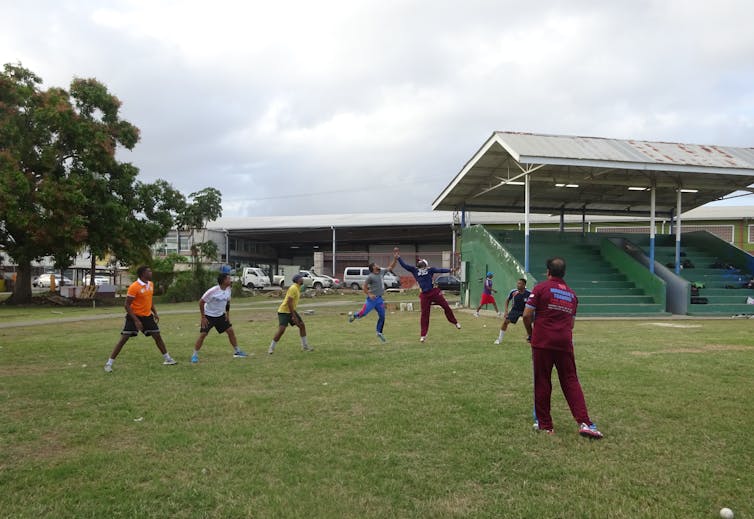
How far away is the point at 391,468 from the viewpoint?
14.2 ft

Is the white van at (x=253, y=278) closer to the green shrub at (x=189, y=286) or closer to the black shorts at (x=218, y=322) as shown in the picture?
the green shrub at (x=189, y=286)

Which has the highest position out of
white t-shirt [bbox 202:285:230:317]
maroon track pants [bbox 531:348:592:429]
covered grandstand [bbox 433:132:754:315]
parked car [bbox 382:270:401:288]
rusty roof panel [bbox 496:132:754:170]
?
rusty roof panel [bbox 496:132:754:170]

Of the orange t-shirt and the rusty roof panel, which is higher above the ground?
the rusty roof panel

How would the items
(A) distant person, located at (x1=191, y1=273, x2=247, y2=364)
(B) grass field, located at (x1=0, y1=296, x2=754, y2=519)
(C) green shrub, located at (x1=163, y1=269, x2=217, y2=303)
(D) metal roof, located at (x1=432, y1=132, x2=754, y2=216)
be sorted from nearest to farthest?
(B) grass field, located at (x1=0, y1=296, x2=754, y2=519) → (A) distant person, located at (x1=191, y1=273, x2=247, y2=364) → (D) metal roof, located at (x1=432, y1=132, x2=754, y2=216) → (C) green shrub, located at (x1=163, y1=269, x2=217, y2=303)

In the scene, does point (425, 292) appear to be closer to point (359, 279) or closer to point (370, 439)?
point (370, 439)

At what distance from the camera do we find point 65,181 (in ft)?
83.7

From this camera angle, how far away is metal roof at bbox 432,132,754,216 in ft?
60.0

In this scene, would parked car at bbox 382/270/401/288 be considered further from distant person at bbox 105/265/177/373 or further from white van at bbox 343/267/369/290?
distant person at bbox 105/265/177/373

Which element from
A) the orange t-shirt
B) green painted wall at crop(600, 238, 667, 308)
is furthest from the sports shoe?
green painted wall at crop(600, 238, 667, 308)

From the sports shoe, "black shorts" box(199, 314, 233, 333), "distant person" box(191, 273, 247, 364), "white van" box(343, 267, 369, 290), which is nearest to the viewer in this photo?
the sports shoe

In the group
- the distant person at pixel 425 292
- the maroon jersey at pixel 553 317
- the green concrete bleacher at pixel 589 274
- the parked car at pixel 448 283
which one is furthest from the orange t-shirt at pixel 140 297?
the parked car at pixel 448 283

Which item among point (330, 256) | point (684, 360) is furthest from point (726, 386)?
point (330, 256)

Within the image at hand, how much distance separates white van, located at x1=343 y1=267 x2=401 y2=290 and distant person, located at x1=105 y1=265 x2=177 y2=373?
104ft

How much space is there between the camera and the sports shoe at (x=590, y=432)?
5031 millimetres
